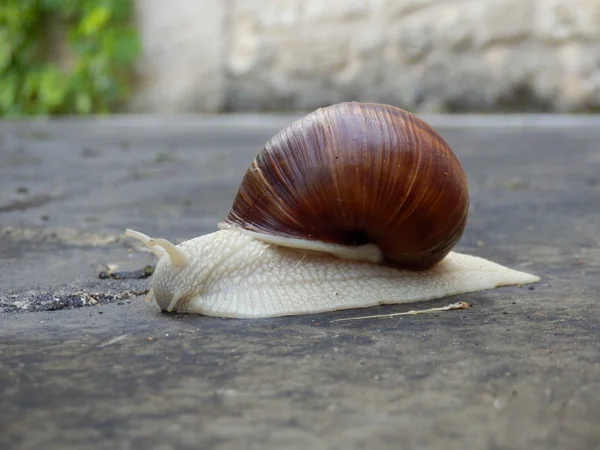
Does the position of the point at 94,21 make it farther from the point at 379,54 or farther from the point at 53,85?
the point at 379,54

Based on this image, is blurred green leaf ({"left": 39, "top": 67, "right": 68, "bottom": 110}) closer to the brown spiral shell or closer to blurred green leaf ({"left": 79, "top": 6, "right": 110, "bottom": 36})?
blurred green leaf ({"left": 79, "top": 6, "right": 110, "bottom": 36})

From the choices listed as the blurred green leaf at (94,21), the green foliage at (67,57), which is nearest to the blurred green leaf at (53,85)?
the green foliage at (67,57)

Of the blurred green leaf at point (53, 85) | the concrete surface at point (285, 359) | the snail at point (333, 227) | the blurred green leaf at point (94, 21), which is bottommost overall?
the concrete surface at point (285, 359)

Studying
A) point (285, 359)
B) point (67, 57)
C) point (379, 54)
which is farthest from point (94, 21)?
point (285, 359)

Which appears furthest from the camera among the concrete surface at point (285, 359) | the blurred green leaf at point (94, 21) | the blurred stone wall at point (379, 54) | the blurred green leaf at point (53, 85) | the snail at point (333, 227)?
the blurred green leaf at point (53, 85)

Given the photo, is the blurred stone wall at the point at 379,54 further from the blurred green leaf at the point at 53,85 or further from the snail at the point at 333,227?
the snail at the point at 333,227

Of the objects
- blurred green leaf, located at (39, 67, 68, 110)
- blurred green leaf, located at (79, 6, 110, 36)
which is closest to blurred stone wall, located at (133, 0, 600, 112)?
blurred green leaf, located at (79, 6, 110, 36)

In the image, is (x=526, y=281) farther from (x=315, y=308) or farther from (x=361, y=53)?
(x=361, y=53)

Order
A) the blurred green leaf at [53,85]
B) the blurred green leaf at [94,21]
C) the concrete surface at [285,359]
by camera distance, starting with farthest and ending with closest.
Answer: the blurred green leaf at [53,85], the blurred green leaf at [94,21], the concrete surface at [285,359]
